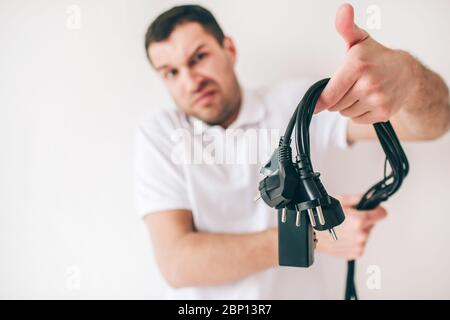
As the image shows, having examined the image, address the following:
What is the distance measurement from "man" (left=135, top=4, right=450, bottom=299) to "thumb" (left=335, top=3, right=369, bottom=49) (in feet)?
1.12

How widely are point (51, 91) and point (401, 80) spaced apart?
3.08 feet

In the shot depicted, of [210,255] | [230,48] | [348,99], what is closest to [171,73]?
[230,48]

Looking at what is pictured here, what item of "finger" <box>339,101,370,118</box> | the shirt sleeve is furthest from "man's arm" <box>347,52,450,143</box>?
the shirt sleeve

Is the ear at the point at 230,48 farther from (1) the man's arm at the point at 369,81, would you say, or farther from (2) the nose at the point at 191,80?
(1) the man's arm at the point at 369,81

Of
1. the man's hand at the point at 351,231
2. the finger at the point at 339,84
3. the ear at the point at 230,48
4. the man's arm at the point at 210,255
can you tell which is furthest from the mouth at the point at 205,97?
the finger at the point at 339,84

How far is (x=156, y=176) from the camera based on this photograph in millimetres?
901

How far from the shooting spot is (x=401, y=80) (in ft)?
1.57

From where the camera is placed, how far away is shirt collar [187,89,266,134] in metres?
0.95

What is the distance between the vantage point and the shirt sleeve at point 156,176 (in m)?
0.87

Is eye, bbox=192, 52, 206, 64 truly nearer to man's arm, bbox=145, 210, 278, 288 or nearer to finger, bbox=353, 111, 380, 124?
man's arm, bbox=145, 210, 278, 288

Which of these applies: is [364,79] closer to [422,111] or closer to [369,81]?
[369,81]

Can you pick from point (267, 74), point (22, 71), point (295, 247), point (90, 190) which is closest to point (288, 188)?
point (295, 247)

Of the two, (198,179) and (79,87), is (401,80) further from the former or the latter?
(79,87)

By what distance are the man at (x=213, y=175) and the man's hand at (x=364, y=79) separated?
0.27 meters
